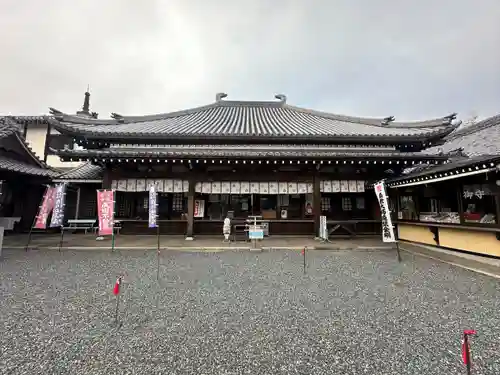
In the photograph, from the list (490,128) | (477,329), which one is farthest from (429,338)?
(490,128)

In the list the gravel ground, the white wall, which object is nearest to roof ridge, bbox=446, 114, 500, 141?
the gravel ground

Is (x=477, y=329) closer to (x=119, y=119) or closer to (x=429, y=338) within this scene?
(x=429, y=338)

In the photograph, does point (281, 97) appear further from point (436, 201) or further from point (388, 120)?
point (436, 201)

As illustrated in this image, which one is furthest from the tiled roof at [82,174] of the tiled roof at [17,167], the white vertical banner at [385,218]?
the white vertical banner at [385,218]

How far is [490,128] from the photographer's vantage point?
50.4ft

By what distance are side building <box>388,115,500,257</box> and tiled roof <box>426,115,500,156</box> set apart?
490 mm

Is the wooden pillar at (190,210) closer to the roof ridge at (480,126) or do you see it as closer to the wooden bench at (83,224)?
the wooden bench at (83,224)

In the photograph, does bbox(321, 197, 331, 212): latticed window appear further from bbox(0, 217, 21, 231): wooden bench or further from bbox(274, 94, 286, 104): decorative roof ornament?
bbox(0, 217, 21, 231): wooden bench

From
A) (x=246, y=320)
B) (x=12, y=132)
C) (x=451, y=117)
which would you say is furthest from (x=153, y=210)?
(x=451, y=117)

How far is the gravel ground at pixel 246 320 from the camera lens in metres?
2.51

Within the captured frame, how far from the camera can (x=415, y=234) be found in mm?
9930

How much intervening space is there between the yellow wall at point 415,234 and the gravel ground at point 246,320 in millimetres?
3413

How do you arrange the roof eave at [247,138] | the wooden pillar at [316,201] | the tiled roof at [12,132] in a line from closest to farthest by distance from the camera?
the wooden pillar at [316,201] → the roof eave at [247,138] → the tiled roof at [12,132]

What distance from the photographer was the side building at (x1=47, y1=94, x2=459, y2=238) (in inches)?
420
